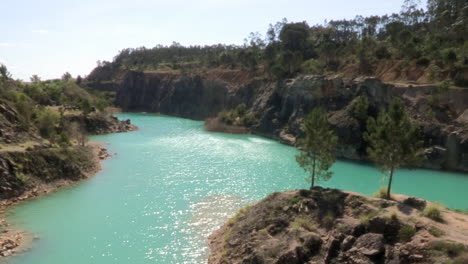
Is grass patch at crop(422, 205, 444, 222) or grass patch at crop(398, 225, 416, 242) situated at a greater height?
grass patch at crop(422, 205, 444, 222)

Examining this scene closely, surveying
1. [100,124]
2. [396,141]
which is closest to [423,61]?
[396,141]

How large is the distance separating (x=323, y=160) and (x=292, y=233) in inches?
273

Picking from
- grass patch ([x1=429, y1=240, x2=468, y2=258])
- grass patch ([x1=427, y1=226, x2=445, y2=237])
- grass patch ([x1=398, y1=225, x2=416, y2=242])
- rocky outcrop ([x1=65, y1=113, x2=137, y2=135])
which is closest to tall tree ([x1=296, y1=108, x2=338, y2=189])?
grass patch ([x1=398, y1=225, x2=416, y2=242])

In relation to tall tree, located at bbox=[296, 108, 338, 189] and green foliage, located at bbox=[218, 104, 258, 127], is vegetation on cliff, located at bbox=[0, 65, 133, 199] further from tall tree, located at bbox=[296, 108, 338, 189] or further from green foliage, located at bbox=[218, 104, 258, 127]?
green foliage, located at bbox=[218, 104, 258, 127]

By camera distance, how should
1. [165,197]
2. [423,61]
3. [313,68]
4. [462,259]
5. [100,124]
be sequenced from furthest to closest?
[100,124]
[313,68]
[423,61]
[165,197]
[462,259]

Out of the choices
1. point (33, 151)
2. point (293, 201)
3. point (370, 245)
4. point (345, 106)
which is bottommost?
point (370, 245)

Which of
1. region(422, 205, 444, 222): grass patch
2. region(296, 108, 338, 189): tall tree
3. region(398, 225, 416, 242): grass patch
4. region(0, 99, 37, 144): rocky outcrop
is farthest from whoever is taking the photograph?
region(0, 99, 37, 144): rocky outcrop

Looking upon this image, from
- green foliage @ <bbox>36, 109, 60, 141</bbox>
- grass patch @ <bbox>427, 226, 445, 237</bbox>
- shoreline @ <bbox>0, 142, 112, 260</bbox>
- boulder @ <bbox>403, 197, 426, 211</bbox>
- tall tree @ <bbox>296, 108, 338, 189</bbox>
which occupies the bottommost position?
shoreline @ <bbox>0, 142, 112, 260</bbox>

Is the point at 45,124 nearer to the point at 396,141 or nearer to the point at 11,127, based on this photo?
the point at 11,127

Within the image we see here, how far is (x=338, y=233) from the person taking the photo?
18.2 m

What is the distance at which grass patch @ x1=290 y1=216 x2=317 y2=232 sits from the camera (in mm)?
19614

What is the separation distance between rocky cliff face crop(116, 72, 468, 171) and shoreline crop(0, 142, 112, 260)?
3546cm

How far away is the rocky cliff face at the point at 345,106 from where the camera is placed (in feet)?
154

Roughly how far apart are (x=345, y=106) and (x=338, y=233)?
4190cm
